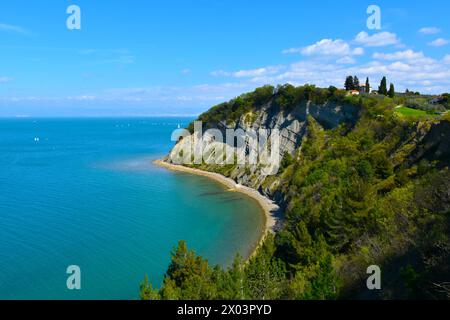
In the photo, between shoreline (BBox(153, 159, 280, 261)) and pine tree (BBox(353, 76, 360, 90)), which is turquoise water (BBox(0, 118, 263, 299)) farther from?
pine tree (BBox(353, 76, 360, 90))

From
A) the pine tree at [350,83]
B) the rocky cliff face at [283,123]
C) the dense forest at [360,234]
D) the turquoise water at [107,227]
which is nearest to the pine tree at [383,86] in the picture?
the pine tree at [350,83]

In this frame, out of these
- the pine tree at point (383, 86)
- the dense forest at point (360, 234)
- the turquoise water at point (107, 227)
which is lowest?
the turquoise water at point (107, 227)

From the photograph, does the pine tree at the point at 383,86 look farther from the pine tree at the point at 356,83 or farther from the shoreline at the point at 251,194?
the shoreline at the point at 251,194

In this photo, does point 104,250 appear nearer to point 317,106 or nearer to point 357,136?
point 357,136

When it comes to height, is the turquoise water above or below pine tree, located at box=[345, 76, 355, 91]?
below

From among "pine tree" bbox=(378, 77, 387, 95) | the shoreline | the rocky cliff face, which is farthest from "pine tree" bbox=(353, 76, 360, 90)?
the shoreline

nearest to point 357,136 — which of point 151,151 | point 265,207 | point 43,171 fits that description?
point 265,207
